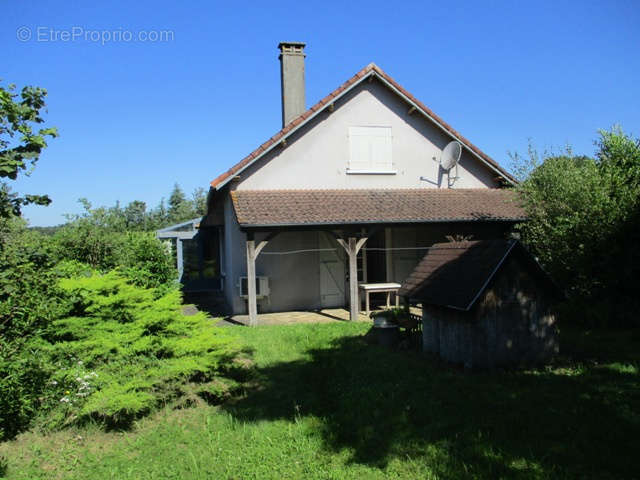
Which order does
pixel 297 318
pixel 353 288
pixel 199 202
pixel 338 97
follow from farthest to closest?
pixel 199 202 → pixel 338 97 → pixel 297 318 → pixel 353 288

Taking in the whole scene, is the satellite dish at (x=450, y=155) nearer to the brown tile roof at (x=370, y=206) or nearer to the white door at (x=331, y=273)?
the brown tile roof at (x=370, y=206)

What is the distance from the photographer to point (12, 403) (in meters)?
4.80

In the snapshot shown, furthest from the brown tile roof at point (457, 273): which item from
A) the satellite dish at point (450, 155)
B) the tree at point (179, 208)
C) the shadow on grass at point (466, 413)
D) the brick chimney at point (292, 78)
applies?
the tree at point (179, 208)

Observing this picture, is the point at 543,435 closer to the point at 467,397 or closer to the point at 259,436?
the point at 467,397

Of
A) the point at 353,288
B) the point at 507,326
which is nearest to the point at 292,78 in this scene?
the point at 353,288

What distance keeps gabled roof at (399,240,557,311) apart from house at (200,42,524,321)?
338 centimetres

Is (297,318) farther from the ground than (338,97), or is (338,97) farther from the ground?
(338,97)

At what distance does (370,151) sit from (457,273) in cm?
713

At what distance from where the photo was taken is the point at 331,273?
43.9 feet

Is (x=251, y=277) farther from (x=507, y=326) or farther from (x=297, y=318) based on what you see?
(x=507, y=326)

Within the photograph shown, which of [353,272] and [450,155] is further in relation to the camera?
[450,155]

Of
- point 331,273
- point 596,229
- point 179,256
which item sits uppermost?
point 596,229

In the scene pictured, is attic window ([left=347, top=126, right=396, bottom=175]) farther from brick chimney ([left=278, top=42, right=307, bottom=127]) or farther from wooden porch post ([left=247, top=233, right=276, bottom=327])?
wooden porch post ([left=247, top=233, right=276, bottom=327])

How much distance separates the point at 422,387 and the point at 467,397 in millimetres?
635
